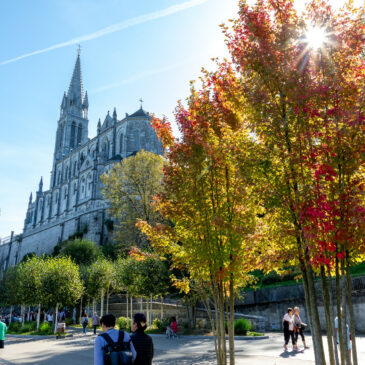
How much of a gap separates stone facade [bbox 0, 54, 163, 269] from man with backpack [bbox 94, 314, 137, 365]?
47.3m

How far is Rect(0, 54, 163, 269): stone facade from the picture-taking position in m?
56.5

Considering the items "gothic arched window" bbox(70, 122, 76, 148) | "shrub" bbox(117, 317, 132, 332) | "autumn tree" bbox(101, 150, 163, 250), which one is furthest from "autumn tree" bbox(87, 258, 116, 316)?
"gothic arched window" bbox(70, 122, 76, 148)

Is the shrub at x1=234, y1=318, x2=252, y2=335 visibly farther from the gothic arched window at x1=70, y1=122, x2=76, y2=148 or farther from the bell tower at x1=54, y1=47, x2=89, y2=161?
the gothic arched window at x1=70, y1=122, x2=76, y2=148

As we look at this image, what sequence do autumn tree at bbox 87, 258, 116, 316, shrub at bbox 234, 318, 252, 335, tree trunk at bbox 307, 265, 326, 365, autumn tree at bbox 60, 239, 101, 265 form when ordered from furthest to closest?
autumn tree at bbox 60, 239, 101, 265 → autumn tree at bbox 87, 258, 116, 316 → shrub at bbox 234, 318, 252, 335 → tree trunk at bbox 307, 265, 326, 365

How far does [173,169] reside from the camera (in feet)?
24.2

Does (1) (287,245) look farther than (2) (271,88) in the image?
Yes

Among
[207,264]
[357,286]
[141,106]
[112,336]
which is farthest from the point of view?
[141,106]

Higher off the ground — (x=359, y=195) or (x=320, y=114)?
(x=320, y=114)

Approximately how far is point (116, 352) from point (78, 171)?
71.1m

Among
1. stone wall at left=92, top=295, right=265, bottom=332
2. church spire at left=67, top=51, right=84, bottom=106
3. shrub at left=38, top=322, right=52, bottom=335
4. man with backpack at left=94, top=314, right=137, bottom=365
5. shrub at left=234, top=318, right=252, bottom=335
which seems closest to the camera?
man with backpack at left=94, top=314, right=137, bottom=365

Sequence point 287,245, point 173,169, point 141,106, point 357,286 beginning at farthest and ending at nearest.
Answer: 1. point 141,106
2. point 357,286
3. point 173,169
4. point 287,245

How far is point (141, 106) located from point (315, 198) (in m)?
66.3

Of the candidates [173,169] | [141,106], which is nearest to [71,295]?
[173,169]

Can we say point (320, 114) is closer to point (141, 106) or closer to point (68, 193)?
point (141, 106)
